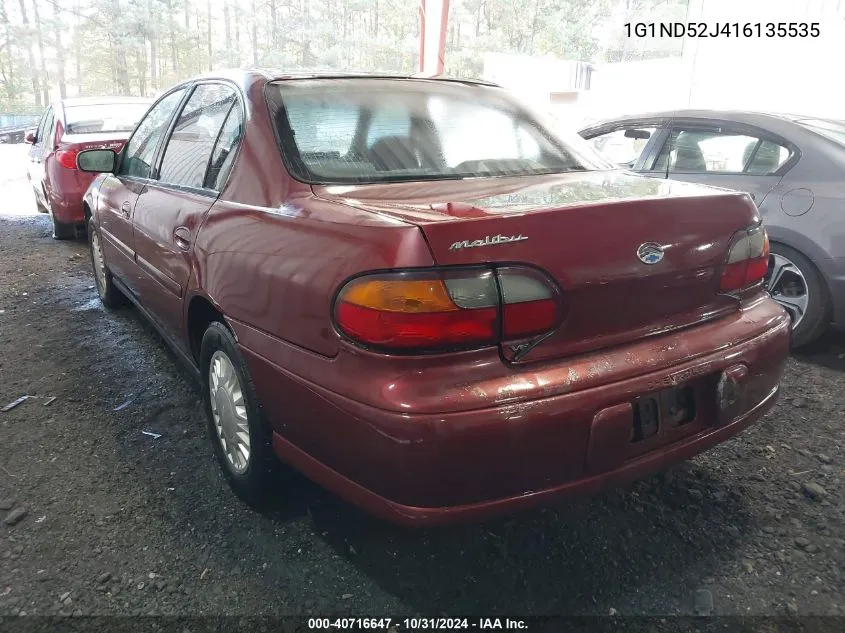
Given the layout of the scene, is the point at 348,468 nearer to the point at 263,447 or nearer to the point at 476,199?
the point at 263,447

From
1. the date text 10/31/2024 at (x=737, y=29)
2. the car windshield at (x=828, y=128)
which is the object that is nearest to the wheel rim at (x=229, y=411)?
the car windshield at (x=828, y=128)

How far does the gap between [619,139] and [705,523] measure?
3.33m

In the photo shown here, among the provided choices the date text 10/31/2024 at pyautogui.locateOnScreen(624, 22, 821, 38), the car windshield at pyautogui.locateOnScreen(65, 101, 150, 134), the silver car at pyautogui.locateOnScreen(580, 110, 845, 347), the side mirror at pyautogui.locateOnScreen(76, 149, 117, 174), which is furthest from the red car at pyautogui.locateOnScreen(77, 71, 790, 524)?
the date text 10/31/2024 at pyautogui.locateOnScreen(624, 22, 821, 38)

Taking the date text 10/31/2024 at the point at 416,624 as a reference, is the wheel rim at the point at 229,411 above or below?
above

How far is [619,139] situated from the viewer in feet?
15.2

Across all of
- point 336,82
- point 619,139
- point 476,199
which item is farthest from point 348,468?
point 619,139

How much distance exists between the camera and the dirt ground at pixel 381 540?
171 centimetres

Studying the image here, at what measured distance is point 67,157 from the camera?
591 cm

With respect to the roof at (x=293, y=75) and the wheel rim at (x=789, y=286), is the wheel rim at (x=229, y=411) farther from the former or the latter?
the wheel rim at (x=789, y=286)

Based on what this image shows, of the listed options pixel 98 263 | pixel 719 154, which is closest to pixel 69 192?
pixel 98 263

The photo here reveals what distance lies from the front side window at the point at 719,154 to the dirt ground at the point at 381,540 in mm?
1571

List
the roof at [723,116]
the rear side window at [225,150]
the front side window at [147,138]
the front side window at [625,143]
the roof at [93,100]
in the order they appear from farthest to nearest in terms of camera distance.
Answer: the roof at [93,100] → the front side window at [625,143] → the roof at [723,116] → the front side window at [147,138] → the rear side window at [225,150]

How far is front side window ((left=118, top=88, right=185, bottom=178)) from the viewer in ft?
9.80

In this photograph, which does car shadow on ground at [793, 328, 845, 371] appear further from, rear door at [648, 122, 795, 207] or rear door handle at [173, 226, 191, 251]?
rear door handle at [173, 226, 191, 251]
